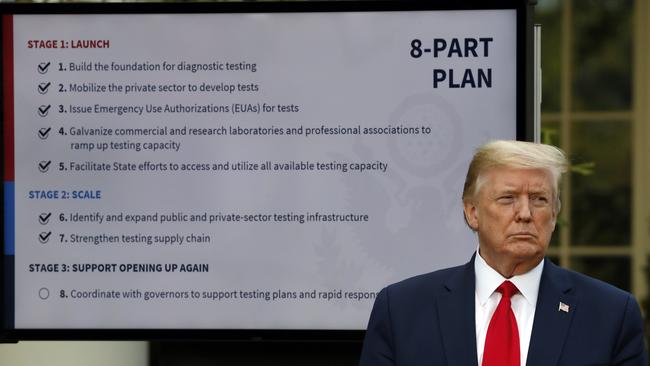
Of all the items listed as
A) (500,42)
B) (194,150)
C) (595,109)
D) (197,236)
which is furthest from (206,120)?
(595,109)

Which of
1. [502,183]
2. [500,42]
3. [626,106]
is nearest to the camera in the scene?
[502,183]

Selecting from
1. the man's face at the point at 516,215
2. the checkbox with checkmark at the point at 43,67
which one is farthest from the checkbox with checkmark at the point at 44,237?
the man's face at the point at 516,215

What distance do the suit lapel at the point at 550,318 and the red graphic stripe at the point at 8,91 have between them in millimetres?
2175

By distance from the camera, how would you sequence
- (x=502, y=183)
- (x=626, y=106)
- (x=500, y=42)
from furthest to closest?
(x=626, y=106) < (x=500, y=42) < (x=502, y=183)

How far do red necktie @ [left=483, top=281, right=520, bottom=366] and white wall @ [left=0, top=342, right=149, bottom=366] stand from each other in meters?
2.79

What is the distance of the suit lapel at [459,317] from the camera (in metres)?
2.99

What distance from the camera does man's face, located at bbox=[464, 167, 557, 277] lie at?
2.95 metres

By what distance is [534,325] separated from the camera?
2.98 m

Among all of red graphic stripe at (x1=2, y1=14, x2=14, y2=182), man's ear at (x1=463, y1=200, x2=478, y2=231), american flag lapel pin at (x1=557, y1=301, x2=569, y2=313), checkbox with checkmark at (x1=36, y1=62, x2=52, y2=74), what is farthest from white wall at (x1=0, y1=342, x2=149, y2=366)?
american flag lapel pin at (x1=557, y1=301, x2=569, y2=313)

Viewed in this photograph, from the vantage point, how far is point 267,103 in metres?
4.53

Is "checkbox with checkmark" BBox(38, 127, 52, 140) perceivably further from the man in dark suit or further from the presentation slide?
the man in dark suit

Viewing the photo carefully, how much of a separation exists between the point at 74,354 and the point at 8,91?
1.79m

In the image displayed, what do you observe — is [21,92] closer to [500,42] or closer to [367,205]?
[367,205]

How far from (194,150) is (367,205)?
0.60m
